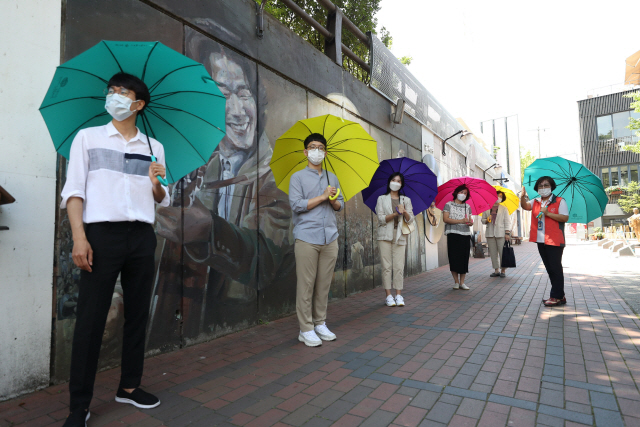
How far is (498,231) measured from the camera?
923 cm

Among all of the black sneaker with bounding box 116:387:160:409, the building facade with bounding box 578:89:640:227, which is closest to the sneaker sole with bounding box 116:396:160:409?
the black sneaker with bounding box 116:387:160:409

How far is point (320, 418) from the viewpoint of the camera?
2.41 metres

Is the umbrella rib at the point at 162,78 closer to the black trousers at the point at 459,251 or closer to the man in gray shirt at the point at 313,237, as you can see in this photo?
the man in gray shirt at the point at 313,237

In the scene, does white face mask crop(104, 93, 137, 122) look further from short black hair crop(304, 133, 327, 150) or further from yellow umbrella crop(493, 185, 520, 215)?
yellow umbrella crop(493, 185, 520, 215)

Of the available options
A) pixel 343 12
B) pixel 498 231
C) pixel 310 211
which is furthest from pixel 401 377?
pixel 343 12

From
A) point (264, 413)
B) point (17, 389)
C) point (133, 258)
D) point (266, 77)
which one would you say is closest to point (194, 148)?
point (133, 258)

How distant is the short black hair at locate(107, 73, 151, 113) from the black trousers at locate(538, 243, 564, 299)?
5.60 meters

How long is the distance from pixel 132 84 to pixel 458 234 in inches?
254

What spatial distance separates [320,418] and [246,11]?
4.70 metres

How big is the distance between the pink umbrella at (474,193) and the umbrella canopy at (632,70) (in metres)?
32.5

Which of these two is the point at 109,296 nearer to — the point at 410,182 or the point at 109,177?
the point at 109,177

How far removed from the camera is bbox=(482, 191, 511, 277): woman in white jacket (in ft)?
30.3

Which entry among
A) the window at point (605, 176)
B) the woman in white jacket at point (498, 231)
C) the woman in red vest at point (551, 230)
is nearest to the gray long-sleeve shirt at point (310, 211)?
the woman in red vest at point (551, 230)

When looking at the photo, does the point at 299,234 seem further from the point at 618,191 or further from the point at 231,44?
the point at 618,191
